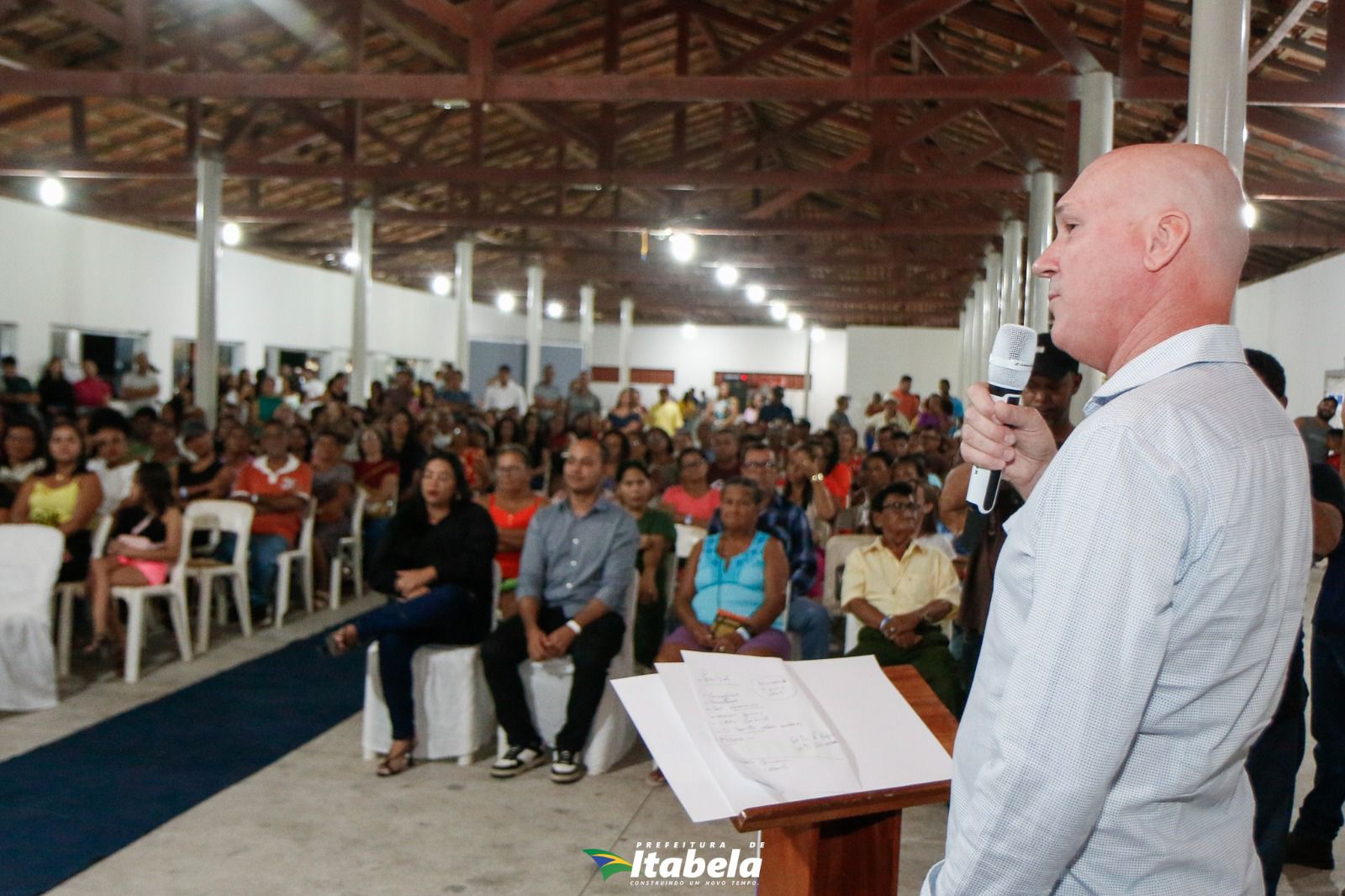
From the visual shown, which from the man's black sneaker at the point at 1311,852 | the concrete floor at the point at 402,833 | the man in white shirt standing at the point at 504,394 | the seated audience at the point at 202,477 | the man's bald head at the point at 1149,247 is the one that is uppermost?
the man's bald head at the point at 1149,247

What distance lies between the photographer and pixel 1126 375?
3.59 ft

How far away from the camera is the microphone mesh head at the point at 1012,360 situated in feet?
4.91

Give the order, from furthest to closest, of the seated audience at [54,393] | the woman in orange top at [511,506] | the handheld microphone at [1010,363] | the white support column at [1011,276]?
the white support column at [1011,276]
the seated audience at [54,393]
the woman in orange top at [511,506]
the handheld microphone at [1010,363]

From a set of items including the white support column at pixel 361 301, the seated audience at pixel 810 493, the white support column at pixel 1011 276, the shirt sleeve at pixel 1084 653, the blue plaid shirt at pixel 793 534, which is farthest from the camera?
the white support column at pixel 361 301

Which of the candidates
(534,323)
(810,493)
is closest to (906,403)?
(534,323)

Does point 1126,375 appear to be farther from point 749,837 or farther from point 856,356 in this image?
point 856,356

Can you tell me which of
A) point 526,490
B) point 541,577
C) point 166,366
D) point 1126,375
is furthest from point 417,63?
point 1126,375

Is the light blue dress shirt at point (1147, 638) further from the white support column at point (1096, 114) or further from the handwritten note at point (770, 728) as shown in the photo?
the white support column at point (1096, 114)

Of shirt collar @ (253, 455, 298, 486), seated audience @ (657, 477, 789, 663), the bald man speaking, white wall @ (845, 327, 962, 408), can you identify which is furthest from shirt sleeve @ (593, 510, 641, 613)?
white wall @ (845, 327, 962, 408)

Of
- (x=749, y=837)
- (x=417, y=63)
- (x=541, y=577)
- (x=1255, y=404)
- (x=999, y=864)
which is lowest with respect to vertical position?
(x=749, y=837)

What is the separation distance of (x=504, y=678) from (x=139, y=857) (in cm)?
138

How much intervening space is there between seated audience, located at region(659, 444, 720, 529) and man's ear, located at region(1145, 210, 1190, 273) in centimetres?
531

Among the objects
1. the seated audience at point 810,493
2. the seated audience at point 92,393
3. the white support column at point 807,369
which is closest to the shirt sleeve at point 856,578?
the seated audience at point 810,493

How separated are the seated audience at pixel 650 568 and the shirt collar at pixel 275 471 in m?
2.31
